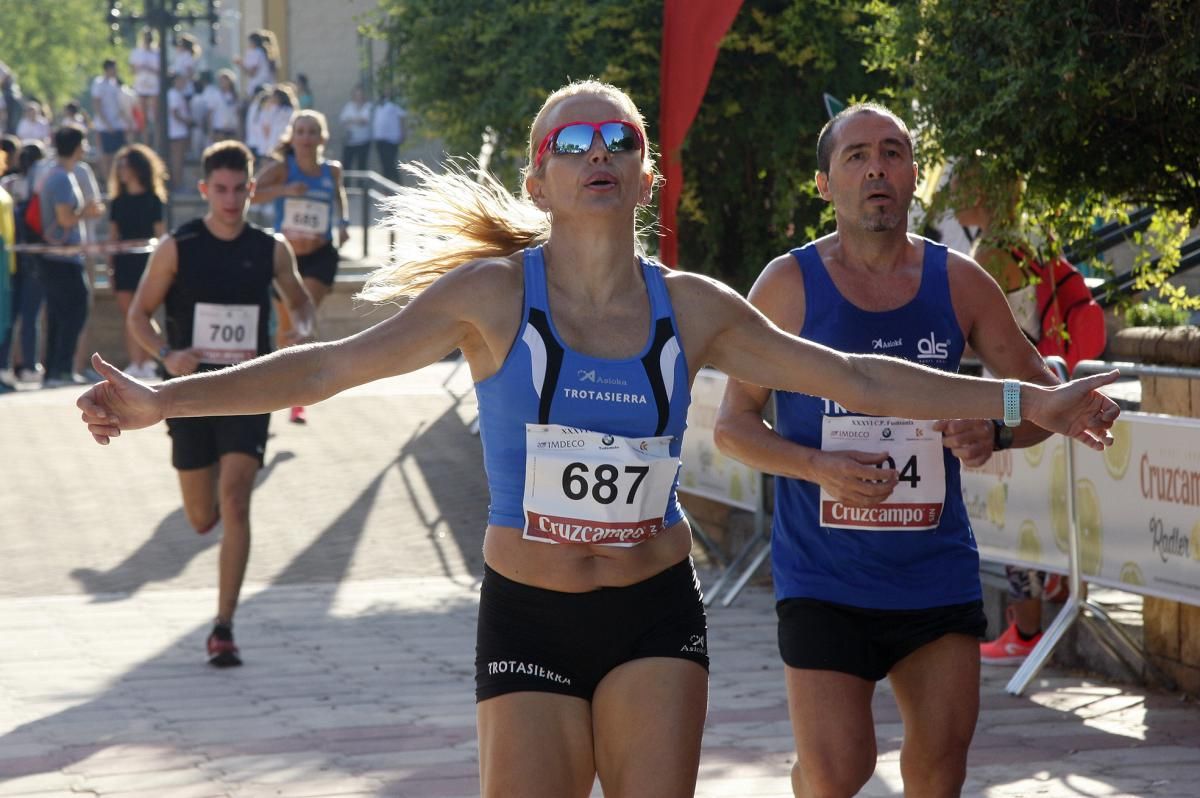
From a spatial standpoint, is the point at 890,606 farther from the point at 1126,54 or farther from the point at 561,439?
the point at 1126,54

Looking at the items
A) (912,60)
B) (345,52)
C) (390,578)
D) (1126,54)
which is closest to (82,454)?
(390,578)

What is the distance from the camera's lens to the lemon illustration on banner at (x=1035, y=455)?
748cm

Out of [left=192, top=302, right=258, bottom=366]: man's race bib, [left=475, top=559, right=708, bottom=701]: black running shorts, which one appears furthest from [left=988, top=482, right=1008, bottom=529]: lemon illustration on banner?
[left=475, top=559, right=708, bottom=701]: black running shorts

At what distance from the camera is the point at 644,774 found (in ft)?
11.7

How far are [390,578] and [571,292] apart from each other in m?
6.82

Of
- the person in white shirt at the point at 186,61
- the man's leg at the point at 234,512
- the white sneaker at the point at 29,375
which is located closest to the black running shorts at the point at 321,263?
the white sneaker at the point at 29,375

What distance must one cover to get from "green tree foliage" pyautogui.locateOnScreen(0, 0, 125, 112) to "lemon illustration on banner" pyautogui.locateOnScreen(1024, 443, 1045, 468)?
39.3 metres

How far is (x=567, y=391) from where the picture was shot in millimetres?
3645

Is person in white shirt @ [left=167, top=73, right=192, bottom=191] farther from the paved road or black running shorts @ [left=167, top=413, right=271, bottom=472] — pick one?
black running shorts @ [left=167, top=413, right=271, bottom=472]

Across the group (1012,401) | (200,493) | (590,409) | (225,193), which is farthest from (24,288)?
(1012,401)

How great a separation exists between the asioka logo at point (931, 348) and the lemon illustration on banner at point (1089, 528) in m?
2.91

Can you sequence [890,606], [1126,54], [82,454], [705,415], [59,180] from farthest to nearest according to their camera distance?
1. [59,180]
2. [82,454]
3. [705,415]
4. [1126,54]
5. [890,606]

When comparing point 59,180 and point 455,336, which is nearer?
point 455,336

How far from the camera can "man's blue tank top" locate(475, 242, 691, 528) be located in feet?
12.0
